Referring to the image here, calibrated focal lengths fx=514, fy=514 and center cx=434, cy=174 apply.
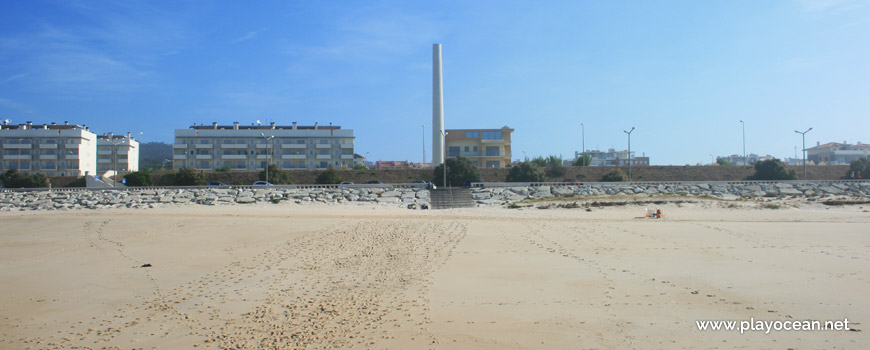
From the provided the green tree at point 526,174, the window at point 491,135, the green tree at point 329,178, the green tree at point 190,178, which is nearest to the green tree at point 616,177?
the green tree at point 526,174

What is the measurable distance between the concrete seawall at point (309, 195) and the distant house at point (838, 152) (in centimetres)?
7351

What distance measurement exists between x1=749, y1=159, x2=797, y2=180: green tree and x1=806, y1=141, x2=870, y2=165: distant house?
199 ft

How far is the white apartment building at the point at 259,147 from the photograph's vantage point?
79812 mm

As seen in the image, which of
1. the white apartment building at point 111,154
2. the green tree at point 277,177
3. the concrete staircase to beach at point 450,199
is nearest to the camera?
the concrete staircase to beach at point 450,199

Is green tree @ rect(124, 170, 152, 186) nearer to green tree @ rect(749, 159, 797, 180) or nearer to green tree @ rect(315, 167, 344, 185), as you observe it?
green tree @ rect(315, 167, 344, 185)

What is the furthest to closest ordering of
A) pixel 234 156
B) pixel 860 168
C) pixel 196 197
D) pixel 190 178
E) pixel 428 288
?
pixel 234 156, pixel 860 168, pixel 190 178, pixel 196 197, pixel 428 288

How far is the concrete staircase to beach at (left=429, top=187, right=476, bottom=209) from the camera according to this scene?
3166cm

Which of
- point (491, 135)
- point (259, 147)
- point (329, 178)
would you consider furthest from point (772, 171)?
point (259, 147)

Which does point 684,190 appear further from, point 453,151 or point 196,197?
point 453,151

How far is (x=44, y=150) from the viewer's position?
76250mm

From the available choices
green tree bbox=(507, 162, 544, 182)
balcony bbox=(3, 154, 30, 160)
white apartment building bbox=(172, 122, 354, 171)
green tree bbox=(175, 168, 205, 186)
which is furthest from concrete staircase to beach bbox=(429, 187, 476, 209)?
balcony bbox=(3, 154, 30, 160)

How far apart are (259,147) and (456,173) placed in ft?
147

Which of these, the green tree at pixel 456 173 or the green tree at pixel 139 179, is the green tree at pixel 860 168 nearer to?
the green tree at pixel 456 173

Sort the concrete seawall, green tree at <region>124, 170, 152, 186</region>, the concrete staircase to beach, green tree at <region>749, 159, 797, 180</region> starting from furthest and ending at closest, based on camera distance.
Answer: green tree at <region>749, 159, 797, 180</region> → green tree at <region>124, 170, 152, 186</region> → the concrete seawall → the concrete staircase to beach
